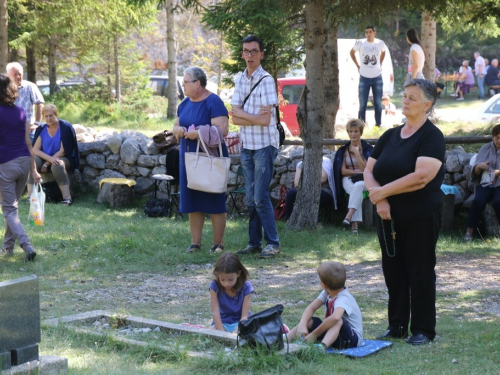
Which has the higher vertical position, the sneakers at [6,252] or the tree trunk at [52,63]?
the tree trunk at [52,63]

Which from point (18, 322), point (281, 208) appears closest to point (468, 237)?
point (281, 208)

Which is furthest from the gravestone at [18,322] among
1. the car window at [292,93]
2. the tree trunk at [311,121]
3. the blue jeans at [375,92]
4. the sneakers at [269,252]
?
the car window at [292,93]

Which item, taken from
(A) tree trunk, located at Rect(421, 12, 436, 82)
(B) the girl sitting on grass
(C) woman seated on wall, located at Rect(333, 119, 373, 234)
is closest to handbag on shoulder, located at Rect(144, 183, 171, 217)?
(C) woman seated on wall, located at Rect(333, 119, 373, 234)

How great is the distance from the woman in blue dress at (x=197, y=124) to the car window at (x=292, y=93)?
1220cm

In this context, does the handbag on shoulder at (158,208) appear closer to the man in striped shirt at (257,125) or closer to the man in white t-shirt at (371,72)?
the man in striped shirt at (257,125)

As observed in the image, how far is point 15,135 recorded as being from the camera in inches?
312

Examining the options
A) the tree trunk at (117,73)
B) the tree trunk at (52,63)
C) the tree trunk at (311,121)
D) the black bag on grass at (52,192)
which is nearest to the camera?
the tree trunk at (311,121)

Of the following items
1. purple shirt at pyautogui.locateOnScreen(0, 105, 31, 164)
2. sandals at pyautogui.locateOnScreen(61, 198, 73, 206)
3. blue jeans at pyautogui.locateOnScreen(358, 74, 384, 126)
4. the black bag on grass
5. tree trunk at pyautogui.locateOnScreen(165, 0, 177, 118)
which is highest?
tree trunk at pyautogui.locateOnScreen(165, 0, 177, 118)

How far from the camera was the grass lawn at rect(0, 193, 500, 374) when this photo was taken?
15.3ft

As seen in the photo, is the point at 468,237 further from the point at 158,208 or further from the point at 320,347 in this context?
the point at 320,347

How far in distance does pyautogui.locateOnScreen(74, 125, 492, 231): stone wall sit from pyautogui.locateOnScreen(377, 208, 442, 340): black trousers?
5740 mm

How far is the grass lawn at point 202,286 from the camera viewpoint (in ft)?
15.3

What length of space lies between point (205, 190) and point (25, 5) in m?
11.4

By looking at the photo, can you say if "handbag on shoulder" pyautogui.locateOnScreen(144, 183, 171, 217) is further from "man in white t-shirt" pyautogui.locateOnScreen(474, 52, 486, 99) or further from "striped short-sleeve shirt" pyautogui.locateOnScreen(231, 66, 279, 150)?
"man in white t-shirt" pyautogui.locateOnScreen(474, 52, 486, 99)
